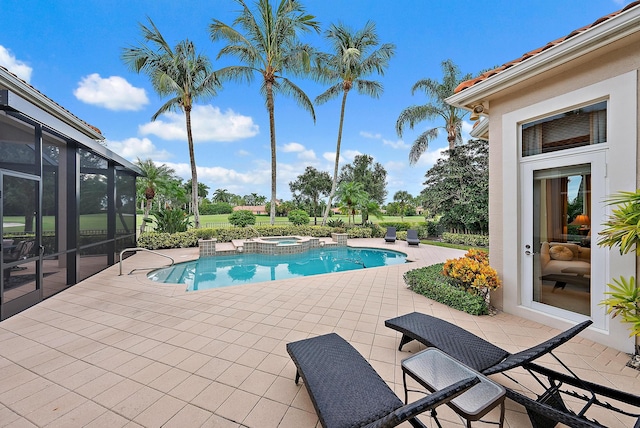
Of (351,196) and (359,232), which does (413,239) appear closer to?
(359,232)

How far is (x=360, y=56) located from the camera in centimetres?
1574

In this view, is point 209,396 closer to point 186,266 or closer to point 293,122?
point 186,266

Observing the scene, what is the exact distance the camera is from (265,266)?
10.2 meters

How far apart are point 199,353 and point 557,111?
6.09 m

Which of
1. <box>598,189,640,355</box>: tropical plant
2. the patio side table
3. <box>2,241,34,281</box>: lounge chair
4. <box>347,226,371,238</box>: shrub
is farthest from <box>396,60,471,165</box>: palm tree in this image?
<box>2,241,34,281</box>: lounge chair

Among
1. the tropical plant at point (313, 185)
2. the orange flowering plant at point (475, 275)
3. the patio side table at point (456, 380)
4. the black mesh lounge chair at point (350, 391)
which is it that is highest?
the tropical plant at point (313, 185)

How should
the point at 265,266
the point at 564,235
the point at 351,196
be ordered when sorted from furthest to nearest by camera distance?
the point at 351,196
the point at 265,266
the point at 564,235

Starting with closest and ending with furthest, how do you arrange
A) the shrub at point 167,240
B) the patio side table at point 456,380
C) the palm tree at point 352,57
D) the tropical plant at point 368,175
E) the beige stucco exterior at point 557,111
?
the patio side table at point 456,380 < the beige stucco exterior at point 557,111 < the shrub at point 167,240 < the palm tree at point 352,57 < the tropical plant at point 368,175

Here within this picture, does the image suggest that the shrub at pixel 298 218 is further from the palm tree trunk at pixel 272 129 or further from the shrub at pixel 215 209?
the shrub at pixel 215 209

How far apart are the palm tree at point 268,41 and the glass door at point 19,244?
11431 millimetres

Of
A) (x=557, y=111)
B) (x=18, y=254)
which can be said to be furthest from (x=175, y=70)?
(x=557, y=111)

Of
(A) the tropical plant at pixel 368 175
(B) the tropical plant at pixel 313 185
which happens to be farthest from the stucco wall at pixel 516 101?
(B) the tropical plant at pixel 313 185

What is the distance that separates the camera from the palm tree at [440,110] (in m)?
15.7

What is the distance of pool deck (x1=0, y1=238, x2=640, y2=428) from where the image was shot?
2182 mm
